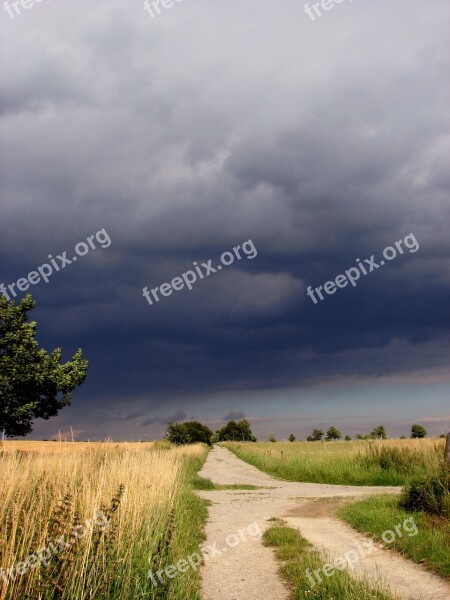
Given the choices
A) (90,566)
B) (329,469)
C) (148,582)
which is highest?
(90,566)

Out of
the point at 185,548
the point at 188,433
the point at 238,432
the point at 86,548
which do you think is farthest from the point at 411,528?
the point at 238,432

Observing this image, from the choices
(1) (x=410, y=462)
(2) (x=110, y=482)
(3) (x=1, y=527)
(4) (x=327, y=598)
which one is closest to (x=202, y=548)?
(2) (x=110, y=482)

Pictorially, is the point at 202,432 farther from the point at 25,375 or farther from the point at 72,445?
the point at 72,445

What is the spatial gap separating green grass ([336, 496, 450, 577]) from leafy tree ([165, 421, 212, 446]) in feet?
196

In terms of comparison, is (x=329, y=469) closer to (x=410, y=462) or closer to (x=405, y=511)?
(x=410, y=462)

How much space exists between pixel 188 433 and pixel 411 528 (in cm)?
7339

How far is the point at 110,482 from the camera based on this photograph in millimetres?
7590

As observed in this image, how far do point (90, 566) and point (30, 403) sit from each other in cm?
2158

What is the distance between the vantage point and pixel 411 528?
8.57 m

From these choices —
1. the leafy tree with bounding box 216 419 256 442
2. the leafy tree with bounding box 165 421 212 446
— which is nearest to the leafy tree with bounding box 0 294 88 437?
the leafy tree with bounding box 165 421 212 446

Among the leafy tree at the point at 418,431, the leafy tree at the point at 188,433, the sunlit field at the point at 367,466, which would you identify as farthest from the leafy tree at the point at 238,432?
the sunlit field at the point at 367,466

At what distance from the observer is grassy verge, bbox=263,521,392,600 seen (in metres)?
5.19

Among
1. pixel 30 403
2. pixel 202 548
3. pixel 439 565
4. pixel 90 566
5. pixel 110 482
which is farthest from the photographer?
pixel 30 403

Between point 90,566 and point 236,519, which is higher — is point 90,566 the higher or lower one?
the higher one
